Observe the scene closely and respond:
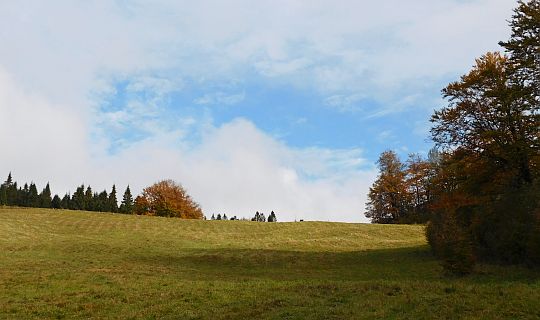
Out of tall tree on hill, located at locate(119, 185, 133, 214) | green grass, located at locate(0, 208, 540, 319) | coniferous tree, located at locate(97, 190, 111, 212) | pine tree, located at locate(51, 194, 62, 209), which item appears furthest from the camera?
pine tree, located at locate(51, 194, 62, 209)

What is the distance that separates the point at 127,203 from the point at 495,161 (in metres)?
151

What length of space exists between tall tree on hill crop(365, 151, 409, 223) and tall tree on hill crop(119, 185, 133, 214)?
94282mm

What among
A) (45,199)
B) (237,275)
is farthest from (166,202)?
(45,199)

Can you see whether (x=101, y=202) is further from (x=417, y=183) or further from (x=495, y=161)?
(x=495, y=161)

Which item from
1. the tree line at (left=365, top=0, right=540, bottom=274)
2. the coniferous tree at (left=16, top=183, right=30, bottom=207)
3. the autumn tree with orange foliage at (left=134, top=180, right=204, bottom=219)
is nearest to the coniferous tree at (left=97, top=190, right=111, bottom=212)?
the coniferous tree at (left=16, top=183, right=30, bottom=207)

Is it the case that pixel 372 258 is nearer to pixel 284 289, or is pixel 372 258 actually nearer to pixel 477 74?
pixel 477 74

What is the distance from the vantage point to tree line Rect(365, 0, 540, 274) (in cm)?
2908

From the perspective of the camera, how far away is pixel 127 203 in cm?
16788

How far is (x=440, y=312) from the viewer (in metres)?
14.5

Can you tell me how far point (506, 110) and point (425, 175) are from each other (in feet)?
209

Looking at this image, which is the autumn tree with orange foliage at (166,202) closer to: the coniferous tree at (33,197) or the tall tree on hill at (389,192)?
the tall tree on hill at (389,192)

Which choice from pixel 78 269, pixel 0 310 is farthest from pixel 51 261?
pixel 0 310

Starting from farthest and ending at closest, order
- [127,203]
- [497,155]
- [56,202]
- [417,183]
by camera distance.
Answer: [56,202], [127,203], [417,183], [497,155]

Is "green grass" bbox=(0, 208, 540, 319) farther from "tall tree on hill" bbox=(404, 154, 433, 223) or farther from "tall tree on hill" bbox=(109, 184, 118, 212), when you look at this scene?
"tall tree on hill" bbox=(109, 184, 118, 212)
